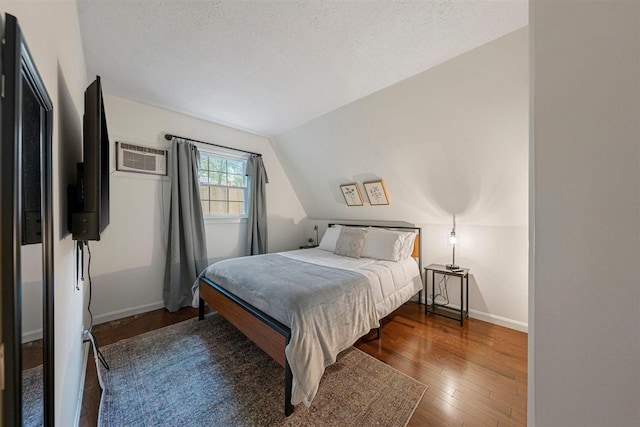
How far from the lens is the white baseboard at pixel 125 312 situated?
8.04 ft

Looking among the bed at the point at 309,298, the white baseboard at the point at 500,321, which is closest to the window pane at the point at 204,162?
the bed at the point at 309,298

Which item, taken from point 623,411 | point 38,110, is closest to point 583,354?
point 623,411

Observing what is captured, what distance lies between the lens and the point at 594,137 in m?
0.51

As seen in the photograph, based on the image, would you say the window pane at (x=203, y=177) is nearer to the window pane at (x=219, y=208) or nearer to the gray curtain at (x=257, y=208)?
the window pane at (x=219, y=208)

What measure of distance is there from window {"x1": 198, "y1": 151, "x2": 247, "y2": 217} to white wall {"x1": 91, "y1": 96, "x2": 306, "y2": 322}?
244mm

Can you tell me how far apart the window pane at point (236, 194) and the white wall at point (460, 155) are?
1193 mm

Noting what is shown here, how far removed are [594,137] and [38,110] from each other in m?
1.42

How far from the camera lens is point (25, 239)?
0.53 meters

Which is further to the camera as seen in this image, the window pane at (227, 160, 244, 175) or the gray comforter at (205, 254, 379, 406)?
the window pane at (227, 160, 244, 175)

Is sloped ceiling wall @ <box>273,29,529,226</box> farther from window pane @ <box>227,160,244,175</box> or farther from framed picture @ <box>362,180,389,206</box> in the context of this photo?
window pane @ <box>227,160,244,175</box>

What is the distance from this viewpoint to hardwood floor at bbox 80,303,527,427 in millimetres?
1433

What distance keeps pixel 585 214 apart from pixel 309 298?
141cm

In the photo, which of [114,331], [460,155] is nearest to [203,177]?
[114,331]

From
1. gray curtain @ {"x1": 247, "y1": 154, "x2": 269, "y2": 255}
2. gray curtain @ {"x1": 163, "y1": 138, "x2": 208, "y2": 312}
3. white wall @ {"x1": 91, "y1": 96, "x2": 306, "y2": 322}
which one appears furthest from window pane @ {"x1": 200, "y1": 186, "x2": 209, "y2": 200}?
gray curtain @ {"x1": 247, "y1": 154, "x2": 269, "y2": 255}
